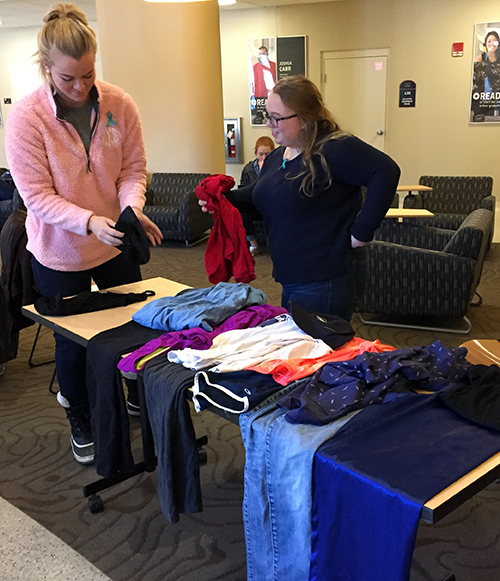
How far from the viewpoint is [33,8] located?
30.9ft

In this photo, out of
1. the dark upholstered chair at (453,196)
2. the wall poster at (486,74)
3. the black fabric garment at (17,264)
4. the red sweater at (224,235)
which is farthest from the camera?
the wall poster at (486,74)

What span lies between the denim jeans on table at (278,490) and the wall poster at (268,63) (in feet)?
26.5

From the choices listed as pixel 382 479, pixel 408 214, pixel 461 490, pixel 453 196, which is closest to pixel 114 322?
pixel 382 479

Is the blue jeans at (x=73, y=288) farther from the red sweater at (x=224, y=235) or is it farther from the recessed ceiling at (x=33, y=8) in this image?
the recessed ceiling at (x=33, y=8)

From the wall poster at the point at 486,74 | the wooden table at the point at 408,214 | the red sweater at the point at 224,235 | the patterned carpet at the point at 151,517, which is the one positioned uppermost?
the wall poster at the point at 486,74

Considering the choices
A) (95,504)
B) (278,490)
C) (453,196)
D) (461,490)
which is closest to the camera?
(461,490)

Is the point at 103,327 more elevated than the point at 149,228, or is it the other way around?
the point at 149,228

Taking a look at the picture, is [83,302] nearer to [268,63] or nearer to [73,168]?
[73,168]

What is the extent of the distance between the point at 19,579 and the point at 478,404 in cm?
164

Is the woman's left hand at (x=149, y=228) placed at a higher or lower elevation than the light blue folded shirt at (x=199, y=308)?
higher

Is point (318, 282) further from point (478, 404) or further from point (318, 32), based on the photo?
point (318, 32)

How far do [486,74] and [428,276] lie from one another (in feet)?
17.7

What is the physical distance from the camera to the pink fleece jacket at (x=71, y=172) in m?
2.09

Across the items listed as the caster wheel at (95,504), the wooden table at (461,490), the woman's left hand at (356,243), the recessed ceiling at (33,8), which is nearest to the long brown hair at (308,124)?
the woman's left hand at (356,243)
